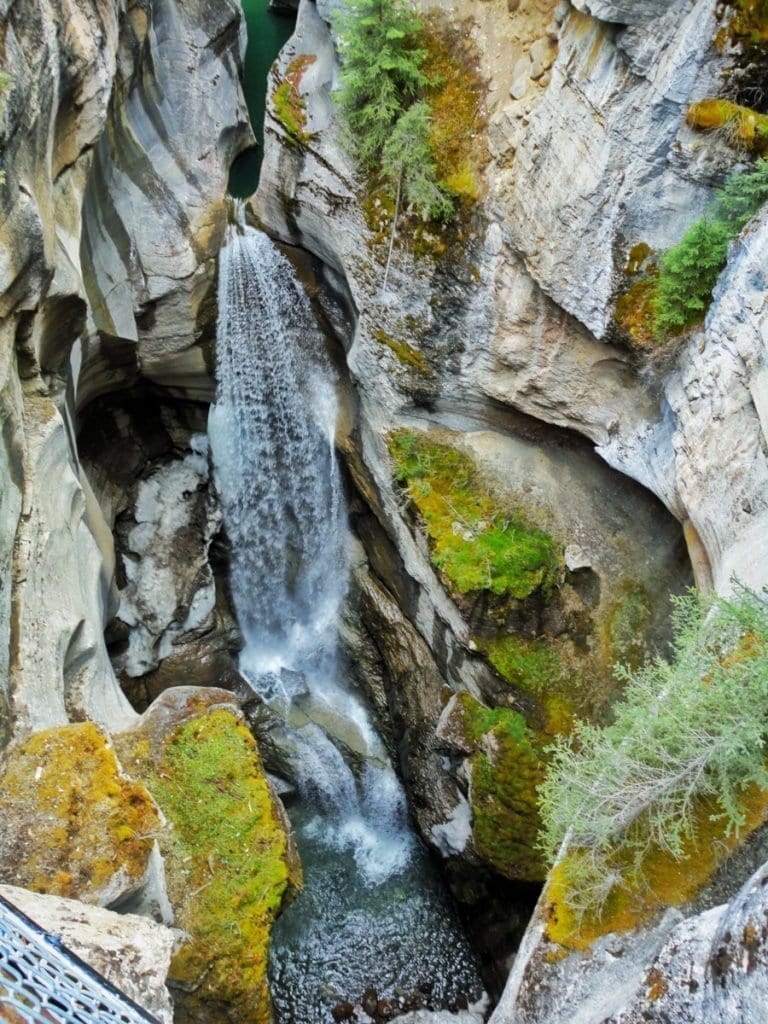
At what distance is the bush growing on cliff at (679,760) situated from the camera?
19.6 ft

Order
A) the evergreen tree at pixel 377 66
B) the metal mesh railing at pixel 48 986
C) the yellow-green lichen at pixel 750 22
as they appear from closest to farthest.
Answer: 1. the metal mesh railing at pixel 48 986
2. the yellow-green lichen at pixel 750 22
3. the evergreen tree at pixel 377 66

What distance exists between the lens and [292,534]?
675 inches

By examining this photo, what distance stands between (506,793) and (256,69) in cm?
1628

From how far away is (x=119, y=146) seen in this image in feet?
45.3

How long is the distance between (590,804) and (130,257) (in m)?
12.3

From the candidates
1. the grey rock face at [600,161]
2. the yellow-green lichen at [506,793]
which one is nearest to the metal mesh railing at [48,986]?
the yellow-green lichen at [506,793]

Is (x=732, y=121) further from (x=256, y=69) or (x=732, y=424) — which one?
(x=256, y=69)

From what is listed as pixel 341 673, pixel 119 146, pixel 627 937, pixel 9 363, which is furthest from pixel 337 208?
pixel 627 937

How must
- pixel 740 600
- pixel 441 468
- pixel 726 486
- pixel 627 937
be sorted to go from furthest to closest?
pixel 441 468
pixel 726 486
pixel 740 600
pixel 627 937

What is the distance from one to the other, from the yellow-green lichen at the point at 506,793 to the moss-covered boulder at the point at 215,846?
3.87 m

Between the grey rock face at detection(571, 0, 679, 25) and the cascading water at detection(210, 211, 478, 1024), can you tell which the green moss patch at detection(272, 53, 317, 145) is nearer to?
the cascading water at detection(210, 211, 478, 1024)

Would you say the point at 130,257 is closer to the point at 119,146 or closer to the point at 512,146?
the point at 119,146

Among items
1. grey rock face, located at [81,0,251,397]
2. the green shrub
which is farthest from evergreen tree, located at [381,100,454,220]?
grey rock face, located at [81,0,251,397]

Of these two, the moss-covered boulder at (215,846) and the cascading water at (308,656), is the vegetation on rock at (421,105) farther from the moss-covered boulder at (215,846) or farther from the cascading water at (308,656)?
the moss-covered boulder at (215,846)
